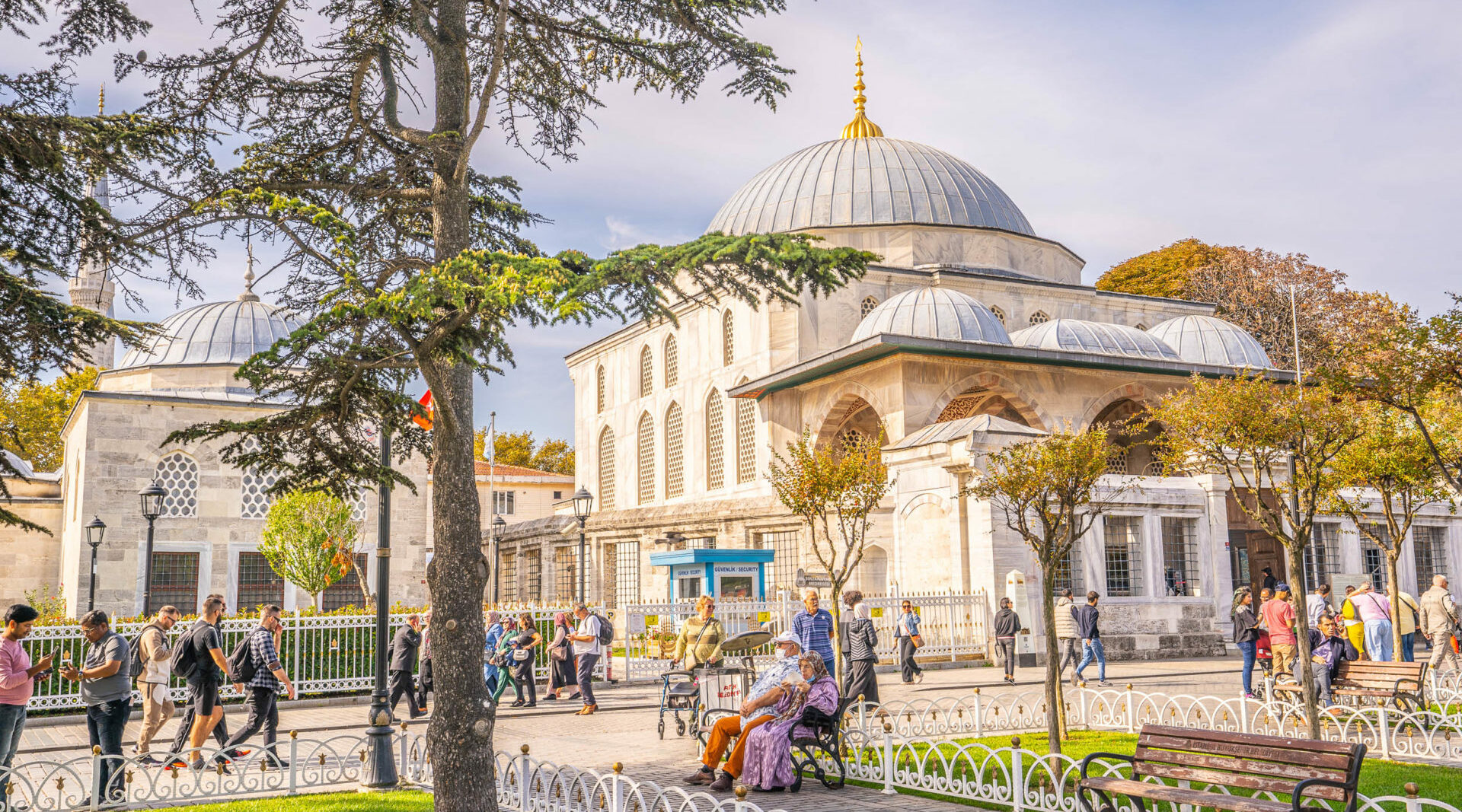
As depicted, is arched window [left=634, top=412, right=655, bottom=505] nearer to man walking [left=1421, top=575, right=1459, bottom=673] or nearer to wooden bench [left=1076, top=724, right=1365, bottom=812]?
man walking [left=1421, top=575, right=1459, bottom=673]

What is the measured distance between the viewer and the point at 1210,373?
91.7 ft

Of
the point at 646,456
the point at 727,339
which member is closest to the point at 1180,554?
the point at 727,339

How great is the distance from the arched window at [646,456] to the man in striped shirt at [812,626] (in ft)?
86.9

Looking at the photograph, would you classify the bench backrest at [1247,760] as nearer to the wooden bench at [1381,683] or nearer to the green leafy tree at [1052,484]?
the green leafy tree at [1052,484]

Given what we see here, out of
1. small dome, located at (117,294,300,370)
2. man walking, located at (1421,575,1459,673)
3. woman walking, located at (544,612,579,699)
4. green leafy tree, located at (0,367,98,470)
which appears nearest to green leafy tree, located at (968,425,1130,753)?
man walking, located at (1421,575,1459,673)

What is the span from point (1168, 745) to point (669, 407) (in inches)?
1209

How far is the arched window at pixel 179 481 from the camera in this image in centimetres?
2912

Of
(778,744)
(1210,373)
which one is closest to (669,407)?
(1210,373)

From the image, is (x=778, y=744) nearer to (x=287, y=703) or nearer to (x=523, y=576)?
(x=287, y=703)

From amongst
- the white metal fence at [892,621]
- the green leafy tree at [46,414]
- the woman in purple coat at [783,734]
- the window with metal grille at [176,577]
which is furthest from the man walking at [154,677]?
the green leafy tree at [46,414]

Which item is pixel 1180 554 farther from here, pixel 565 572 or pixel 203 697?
pixel 565 572

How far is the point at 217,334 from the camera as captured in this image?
34469 mm

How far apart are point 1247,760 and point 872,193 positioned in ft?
96.4

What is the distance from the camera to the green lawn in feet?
25.3
